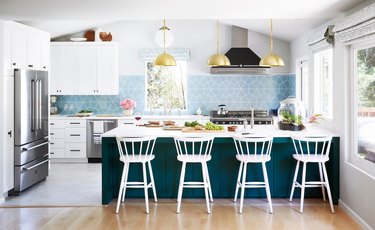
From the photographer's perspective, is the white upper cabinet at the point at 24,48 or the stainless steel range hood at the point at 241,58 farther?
the stainless steel range hood at the point at 241,58

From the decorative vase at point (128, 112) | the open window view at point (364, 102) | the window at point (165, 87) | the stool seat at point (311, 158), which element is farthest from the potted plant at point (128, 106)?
the open window view at point (364, 102)

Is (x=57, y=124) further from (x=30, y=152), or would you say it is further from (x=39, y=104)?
(x=30, y=152)

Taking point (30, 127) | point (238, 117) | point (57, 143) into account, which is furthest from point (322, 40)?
point (57, 143)

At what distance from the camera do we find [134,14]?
16.3 ft

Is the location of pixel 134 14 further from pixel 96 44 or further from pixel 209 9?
pixel 96 44

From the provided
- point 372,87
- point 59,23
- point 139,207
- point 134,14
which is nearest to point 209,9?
point 134,14

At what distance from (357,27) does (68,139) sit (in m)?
5.81

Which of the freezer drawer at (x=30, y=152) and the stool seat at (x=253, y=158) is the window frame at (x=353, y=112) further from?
the freezer drawer at (x=30, y=152)

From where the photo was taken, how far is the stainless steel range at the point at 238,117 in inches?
302

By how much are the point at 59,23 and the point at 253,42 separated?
12.9 ft

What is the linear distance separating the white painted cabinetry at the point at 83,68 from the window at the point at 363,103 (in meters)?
5.01

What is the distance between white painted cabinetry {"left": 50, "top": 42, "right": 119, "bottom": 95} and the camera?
808 cm

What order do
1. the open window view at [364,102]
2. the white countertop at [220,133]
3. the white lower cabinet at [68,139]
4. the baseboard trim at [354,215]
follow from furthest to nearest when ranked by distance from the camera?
the white lower cabinet at [68,139]
the white countertop at [220,133]
the open window view at [364,102]
the baseboard trim at [354,215]

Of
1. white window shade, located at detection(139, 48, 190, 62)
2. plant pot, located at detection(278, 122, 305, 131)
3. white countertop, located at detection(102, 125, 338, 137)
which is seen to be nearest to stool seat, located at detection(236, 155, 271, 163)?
white countertop, located at detection(102, 125, 338, 137)
